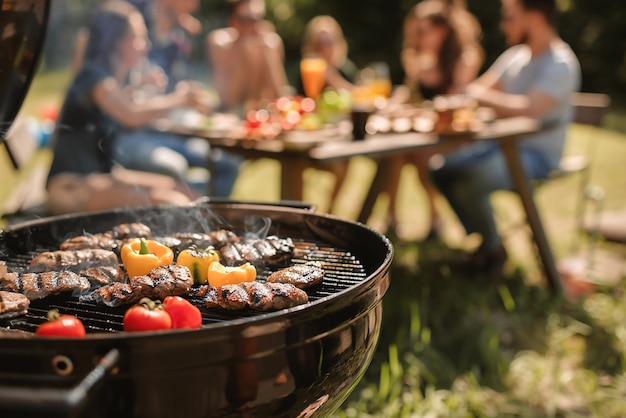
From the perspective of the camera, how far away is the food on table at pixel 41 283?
6.68 ft

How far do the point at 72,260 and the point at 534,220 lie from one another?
12.1 ft

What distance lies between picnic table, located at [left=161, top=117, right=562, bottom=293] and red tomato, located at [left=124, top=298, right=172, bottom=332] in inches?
85.6

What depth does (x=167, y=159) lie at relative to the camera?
17.0 feet

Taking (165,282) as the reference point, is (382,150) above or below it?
above

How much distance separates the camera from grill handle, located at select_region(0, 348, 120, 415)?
3.93 feet

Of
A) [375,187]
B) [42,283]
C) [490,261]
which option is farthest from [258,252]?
[490,261]

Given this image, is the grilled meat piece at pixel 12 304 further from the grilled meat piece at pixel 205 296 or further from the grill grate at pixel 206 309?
the grilled meat piece at pixel 205 296

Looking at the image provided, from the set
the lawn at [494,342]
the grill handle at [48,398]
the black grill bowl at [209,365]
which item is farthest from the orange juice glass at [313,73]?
the grill handle at [48,398]

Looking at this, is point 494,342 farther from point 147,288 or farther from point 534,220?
point 147,288

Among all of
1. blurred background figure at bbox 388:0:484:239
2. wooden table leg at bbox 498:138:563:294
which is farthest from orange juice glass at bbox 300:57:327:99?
wooden table leg at bbox 498:138:563:294

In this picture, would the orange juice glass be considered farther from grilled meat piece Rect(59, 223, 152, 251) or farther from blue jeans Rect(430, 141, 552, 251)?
grilled meat piece Rect(59, 223, 152, 251)

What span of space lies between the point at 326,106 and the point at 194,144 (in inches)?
61.0

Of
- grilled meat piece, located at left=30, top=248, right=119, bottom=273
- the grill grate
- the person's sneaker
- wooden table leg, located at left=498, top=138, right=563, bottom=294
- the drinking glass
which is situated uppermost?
the drinking glass

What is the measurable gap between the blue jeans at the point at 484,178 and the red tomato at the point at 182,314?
3.85 m
